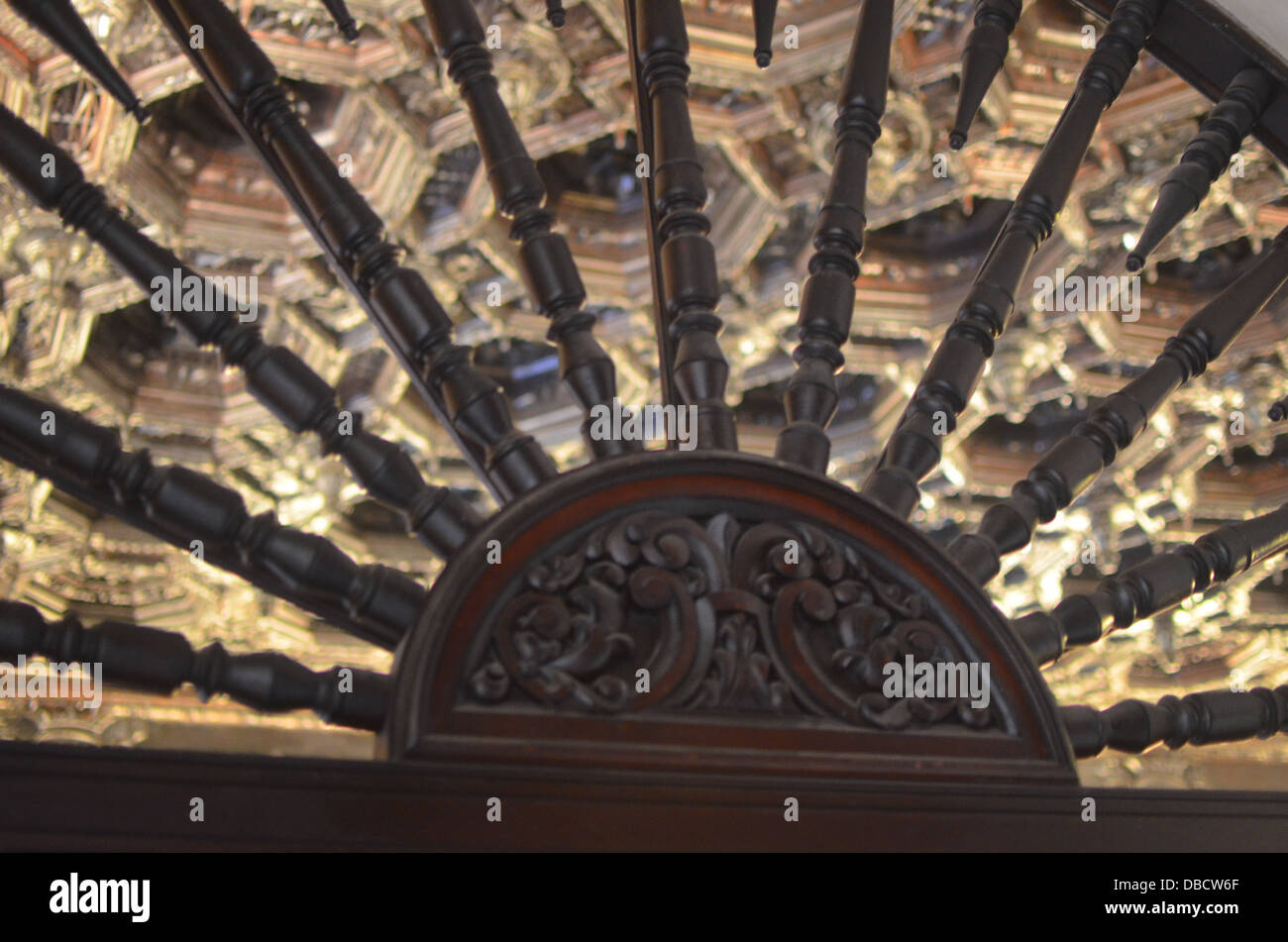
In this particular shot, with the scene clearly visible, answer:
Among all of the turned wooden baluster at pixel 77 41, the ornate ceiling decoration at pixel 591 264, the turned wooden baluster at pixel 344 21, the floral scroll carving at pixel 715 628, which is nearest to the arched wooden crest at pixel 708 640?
the floral scroll carving at pixel 715 628

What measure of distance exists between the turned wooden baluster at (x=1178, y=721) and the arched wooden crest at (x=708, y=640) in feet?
0.60

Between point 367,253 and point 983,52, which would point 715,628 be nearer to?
point 367,253

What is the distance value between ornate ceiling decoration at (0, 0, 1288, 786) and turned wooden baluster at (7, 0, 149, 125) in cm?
276

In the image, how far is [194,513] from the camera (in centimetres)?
178

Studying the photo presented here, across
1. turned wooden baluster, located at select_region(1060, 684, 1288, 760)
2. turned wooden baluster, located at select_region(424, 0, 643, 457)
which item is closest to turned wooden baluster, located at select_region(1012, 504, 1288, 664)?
turned wooden baluster, located at select_region(1060, 684, 1288, 760)

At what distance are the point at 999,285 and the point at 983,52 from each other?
0.44 metres

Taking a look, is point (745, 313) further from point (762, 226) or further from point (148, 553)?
point (148, 553)

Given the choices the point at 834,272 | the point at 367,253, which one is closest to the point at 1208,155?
the point at 834,272

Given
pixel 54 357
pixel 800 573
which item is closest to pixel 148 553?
pixel 54 357

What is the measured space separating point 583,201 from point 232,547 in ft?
14.9

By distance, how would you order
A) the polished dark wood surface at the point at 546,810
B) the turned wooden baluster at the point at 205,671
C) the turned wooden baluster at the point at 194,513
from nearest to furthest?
the polished dark wood surface at the point at 546,810 < the turned wooden baluster at the point at 205,671 < the turned wooden baluster at the point at 194,513

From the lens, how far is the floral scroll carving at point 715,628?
5.43 feet

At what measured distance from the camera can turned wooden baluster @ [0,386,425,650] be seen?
5.80 ft

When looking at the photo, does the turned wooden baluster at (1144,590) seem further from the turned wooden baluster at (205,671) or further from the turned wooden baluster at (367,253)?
the turned wooden baluster at (205,671)
